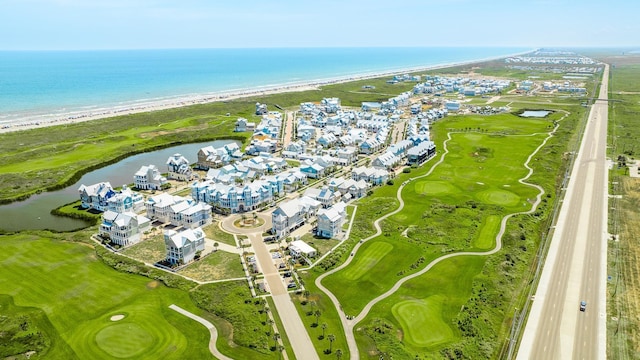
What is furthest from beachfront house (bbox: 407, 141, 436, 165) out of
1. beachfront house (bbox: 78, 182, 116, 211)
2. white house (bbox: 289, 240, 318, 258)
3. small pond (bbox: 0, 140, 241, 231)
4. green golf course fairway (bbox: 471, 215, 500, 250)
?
beachfront house (bbox: 78, 182, 116, 211)

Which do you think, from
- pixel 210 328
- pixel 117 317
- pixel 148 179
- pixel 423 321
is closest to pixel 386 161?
pixel 148 179

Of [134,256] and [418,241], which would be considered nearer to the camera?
[134,256]

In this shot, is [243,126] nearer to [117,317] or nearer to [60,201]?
[60,201]

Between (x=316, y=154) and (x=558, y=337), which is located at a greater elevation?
(x=316, y=154)

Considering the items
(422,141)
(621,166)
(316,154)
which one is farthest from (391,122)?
(621,166)

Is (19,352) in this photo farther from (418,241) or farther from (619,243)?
(619,243)

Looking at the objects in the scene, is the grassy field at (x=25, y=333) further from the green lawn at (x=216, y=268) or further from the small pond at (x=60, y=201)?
the small pond at (x=60, y=201)

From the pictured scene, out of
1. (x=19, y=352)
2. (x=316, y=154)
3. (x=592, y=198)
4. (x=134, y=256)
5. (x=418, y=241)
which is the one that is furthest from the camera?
(x=316, y=154)
